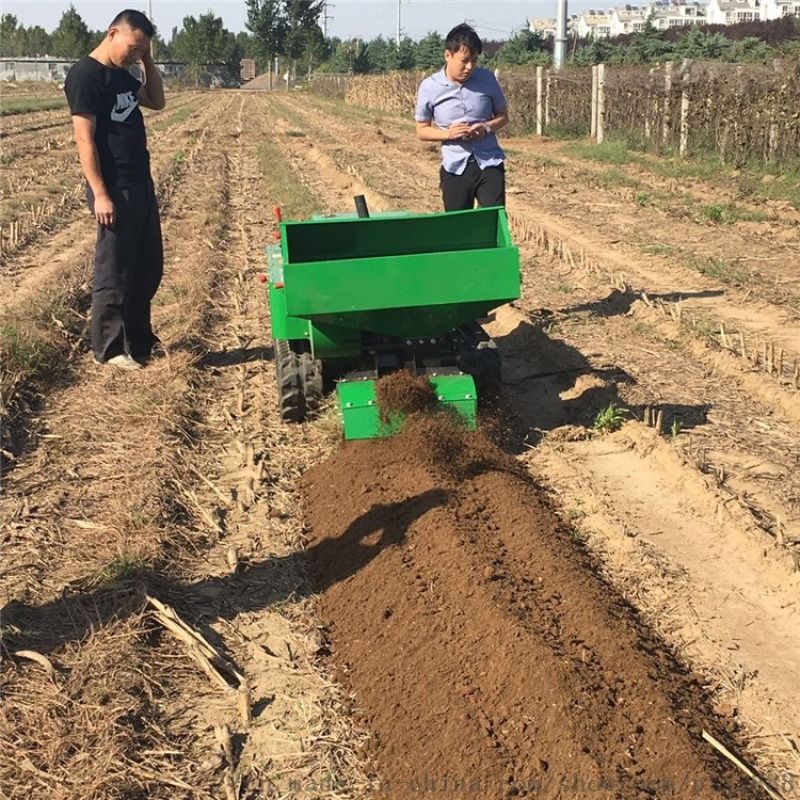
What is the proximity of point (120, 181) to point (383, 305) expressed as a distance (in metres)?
2.37

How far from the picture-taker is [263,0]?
85125mm

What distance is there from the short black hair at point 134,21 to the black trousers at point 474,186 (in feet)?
6.92

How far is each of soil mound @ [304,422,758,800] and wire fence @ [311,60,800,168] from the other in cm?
1221

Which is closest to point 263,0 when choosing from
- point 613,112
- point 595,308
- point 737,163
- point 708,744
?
point 613,112

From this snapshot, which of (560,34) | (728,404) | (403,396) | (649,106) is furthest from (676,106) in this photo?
(403,396)

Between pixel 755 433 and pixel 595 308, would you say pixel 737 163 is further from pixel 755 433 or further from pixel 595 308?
pixel 755 433

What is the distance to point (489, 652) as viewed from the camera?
3.28 meters

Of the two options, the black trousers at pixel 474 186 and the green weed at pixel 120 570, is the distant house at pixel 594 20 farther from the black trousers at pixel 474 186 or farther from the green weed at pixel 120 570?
the green weed at pixel 120 570

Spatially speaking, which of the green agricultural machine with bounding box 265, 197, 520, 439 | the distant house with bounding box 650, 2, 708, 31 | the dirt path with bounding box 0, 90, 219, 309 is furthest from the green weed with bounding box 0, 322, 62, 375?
the distant house with bounding box 650, 2, 708, 31

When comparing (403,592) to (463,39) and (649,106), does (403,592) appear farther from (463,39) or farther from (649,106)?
(649,106)

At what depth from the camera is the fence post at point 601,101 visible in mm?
21672

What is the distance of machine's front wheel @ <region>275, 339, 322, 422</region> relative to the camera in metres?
5.45

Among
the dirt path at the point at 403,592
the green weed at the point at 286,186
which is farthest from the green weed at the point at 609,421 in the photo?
the green weed at the point at 286,186

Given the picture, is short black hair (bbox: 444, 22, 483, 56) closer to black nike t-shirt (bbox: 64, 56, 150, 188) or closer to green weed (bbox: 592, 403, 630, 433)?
black nike t-shirt (bbox: 64, 56, 150, 188)
